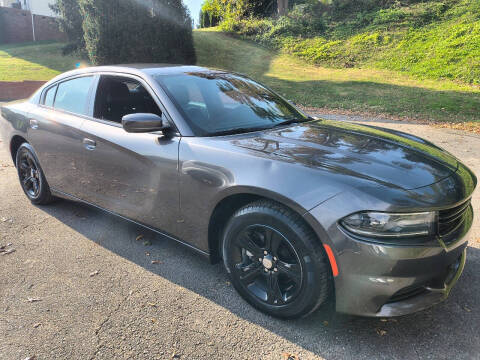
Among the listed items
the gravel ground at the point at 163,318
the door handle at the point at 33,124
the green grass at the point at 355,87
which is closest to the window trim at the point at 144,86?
the door handle at the point at 33,124

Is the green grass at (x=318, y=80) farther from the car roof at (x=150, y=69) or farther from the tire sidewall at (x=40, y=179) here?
the tire sidewall at (x=40, y=179)

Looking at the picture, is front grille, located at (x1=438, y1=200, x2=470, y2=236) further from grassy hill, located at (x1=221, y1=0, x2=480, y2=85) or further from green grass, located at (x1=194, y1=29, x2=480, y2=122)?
grassy hill, located at (x1=221, y1=0, x2=480, y2=85)

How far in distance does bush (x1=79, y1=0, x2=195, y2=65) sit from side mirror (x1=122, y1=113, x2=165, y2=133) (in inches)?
500

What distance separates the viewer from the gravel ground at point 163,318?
226 centimetres

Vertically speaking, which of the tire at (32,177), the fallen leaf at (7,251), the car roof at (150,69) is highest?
the car roof at (150,69)

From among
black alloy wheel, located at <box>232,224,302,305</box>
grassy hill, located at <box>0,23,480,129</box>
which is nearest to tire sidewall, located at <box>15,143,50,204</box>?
black alloy wheel, located at <box>232,224,302,305</box>

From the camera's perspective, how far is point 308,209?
2145mm

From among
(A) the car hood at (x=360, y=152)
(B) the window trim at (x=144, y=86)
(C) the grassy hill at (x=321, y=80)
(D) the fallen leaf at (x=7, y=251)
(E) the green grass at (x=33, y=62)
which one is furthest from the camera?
(E) the green grass at (x=33, y=62)

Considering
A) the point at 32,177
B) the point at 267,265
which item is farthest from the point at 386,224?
the point at 32,177

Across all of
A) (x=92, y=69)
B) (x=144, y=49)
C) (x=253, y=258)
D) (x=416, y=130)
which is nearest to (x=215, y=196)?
(x=253, y=258)

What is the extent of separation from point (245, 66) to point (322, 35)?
5998 millimetres

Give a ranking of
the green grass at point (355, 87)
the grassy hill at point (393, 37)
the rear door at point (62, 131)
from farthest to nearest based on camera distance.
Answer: the grassy hill at point (393, 37)
the green grass at point (355, 87)
the rear door at point (62, 131)

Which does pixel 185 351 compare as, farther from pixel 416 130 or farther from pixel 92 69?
pixel 416 130

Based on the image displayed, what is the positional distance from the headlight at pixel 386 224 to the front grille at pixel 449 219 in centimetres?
14
